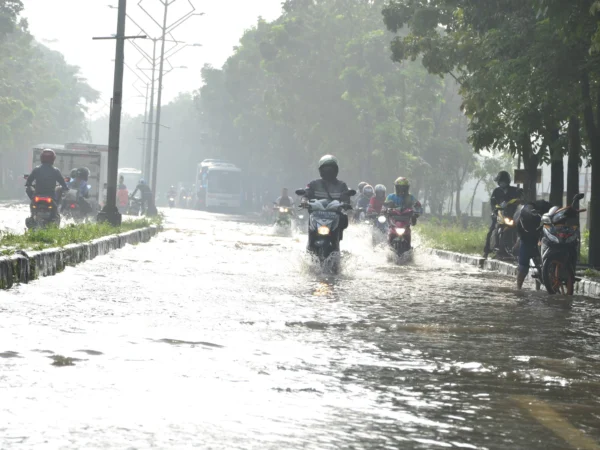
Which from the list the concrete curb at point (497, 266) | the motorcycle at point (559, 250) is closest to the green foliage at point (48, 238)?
the motorcycle at point (559, 250)

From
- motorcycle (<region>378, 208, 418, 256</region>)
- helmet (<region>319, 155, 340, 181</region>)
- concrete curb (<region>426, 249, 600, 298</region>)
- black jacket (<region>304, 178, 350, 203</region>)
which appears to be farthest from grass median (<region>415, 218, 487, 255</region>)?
black jacket (<region>304, 178, 350, 203</region>)

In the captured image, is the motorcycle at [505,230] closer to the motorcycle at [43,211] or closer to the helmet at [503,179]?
the helmet at [503,179]

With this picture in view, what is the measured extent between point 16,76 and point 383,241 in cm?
5830

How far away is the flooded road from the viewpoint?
15.8 ft

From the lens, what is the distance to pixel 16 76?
246ft

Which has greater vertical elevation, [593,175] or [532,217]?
[593,175]

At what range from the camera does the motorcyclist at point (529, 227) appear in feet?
45.4

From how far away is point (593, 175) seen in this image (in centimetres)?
1756

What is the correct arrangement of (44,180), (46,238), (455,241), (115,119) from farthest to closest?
(455,241)
(115,119)
(44,180)
(46,238)

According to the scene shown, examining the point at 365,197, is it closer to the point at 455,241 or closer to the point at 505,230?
the point at 455,241

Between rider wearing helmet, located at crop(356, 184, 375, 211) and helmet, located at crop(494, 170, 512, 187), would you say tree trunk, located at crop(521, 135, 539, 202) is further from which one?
rider wearing helmet, located at crop(356, 184, 375, 211)

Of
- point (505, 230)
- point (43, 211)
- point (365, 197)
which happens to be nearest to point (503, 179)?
point (505, 230)

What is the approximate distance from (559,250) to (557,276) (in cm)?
37

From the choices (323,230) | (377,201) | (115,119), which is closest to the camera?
(323,230)
